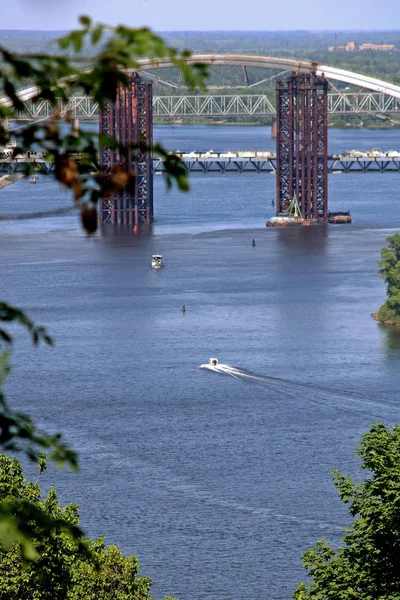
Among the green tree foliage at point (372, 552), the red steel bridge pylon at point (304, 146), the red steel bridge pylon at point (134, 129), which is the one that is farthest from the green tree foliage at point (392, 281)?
the green tree foliage at point (372, 552)

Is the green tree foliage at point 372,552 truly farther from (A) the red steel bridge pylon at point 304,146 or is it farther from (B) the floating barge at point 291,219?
(A) the red steel bridge pylon at point 304,146

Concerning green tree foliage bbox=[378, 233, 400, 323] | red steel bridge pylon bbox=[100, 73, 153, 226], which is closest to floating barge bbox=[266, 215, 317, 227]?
red steel bridge pylon bbox=[100, 73, 153, 226]

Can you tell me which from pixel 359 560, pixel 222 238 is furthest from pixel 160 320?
pixel 359 560

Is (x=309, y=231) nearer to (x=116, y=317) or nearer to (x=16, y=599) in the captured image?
(x=116, y=317)

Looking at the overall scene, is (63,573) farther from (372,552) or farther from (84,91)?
(84,91)

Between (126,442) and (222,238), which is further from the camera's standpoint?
(222,238)

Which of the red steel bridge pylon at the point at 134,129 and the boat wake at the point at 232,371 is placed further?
the red steel bridge pylon at the point at 134,129
